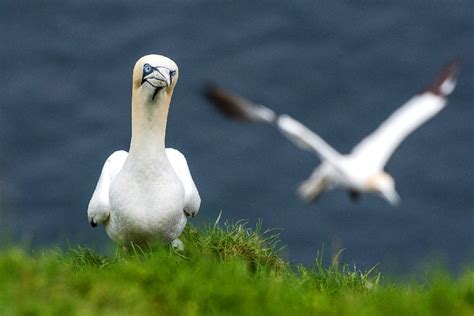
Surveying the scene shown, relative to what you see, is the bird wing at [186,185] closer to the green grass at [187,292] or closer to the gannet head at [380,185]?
the green grass at [187,292]

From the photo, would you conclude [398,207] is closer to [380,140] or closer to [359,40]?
[359,40]

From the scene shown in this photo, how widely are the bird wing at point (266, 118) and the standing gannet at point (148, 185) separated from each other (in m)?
2.33

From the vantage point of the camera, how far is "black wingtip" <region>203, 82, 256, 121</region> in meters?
9.09

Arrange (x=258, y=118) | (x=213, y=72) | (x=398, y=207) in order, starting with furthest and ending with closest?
1. (x=213, y=72)
2. (x=398, y=207)
3. (x=258, y=118)

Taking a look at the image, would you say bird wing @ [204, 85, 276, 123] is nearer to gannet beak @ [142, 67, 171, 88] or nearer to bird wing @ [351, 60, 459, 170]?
bird wing @ [351, 60, 459, 170]

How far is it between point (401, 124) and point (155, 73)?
2.73 meters

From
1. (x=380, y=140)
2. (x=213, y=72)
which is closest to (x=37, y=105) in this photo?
(x=213, y=72)

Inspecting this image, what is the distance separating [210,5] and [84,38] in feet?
10.0

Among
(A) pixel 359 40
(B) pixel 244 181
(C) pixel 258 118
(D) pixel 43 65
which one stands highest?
(A) pixel 359 40

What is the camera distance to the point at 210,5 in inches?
1260

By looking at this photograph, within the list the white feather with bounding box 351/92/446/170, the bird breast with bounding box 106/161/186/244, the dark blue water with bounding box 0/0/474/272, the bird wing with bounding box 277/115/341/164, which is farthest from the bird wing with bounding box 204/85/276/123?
the dark blue water with bounding box 0/0/474/272

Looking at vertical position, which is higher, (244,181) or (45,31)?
(45,31)

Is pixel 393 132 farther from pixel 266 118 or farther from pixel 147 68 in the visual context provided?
pixel 147 68

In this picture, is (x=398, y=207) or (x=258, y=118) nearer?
(x=258, y=118)
